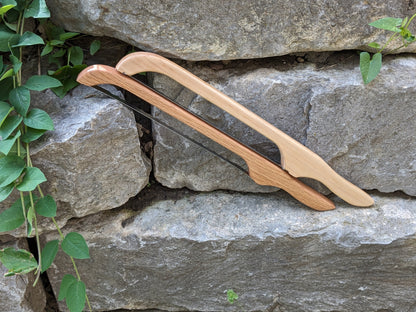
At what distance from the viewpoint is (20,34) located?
2.54ft

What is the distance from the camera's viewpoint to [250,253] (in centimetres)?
92

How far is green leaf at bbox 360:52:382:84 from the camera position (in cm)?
78

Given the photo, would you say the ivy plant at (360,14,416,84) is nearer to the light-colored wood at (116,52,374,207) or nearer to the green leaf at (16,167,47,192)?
the light-colored wood at (116,52,374,207)

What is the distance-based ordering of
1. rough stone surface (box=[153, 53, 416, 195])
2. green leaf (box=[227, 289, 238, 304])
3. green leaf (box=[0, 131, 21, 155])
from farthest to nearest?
green leaf (box=[227, 289, 238, 304])
rough stone surface (box=[153, 53, 416, 195])
green leaf (box=[0, 131, 21, 155])

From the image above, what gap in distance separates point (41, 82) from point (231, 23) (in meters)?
0.36

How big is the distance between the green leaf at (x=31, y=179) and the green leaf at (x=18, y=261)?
0.13 m

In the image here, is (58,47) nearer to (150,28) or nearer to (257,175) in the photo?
(150,28)

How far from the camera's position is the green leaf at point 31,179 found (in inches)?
28.6

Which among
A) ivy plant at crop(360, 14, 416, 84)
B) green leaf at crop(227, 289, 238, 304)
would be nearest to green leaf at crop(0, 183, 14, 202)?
green leaf at crop(227, 289, 238, 304)

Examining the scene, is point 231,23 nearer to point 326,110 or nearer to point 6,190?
point 326,110

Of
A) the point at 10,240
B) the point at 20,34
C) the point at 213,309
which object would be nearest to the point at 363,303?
the point at 213,309

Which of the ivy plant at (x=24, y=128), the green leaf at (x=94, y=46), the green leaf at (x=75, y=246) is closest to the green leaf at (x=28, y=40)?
the ivy plant at (x=24, y=128)

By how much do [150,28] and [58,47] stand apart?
21cm

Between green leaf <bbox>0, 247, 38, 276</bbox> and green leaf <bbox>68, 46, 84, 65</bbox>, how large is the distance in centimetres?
37
